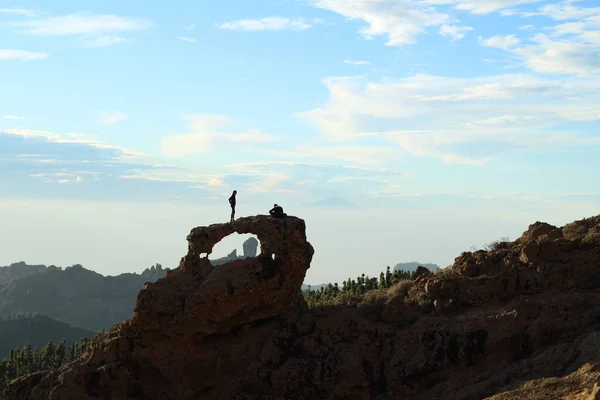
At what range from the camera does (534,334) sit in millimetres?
24578

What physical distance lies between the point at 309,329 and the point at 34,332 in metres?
162

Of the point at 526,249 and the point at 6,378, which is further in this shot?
the point at 6,378

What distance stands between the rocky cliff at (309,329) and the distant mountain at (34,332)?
145 metres

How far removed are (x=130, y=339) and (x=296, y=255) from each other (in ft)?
23.6

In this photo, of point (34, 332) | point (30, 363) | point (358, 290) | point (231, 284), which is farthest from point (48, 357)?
point (34, 332)

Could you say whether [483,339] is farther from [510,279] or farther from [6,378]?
[6,378]

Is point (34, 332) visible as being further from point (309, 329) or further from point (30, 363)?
point (309, 329)

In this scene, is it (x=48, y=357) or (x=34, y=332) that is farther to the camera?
(x=34, y=332)

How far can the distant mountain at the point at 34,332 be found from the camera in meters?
169

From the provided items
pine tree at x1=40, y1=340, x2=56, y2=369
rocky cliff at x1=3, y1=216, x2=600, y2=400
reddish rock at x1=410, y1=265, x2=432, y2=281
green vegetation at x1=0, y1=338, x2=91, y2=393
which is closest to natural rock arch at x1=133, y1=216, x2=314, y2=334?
rocky cliff at x1=3, y1=216, x2=600, y2=400

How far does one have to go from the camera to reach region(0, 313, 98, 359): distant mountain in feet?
554

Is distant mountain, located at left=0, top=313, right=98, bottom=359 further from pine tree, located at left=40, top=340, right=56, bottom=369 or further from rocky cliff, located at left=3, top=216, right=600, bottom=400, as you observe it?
rocky cliff, located at left=3, top=216, right=600, bottom=400

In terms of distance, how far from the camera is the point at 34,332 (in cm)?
17562

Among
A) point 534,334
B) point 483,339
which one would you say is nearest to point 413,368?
point 483,339
